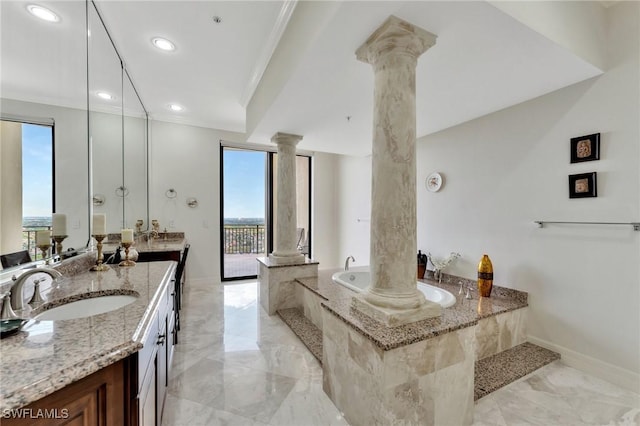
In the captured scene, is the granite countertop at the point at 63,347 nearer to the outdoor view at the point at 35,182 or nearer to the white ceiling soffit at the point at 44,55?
the outdoor view at the point at 35,182

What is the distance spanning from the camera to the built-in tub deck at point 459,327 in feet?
4.63

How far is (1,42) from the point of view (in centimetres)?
124

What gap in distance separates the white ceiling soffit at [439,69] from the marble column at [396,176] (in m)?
0.14

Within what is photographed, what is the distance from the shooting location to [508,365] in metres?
2.13

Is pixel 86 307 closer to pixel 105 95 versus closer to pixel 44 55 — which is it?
pixel 44 55

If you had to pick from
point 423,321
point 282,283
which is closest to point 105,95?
point 282,283

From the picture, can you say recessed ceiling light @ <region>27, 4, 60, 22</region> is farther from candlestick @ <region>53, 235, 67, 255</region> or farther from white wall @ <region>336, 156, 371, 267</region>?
white wall @ <region>336, 156, 371, 267</region>

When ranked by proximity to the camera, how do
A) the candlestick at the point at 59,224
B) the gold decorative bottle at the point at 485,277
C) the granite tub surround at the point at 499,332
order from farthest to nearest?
the gold decorative bottle at the point at 485,277 → the granite tub surround at the point at 499,332 → the candlestick at the point at 59,224

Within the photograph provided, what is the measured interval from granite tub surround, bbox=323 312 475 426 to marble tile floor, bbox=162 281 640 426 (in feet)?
0.78

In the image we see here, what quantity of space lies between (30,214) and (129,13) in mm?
1649

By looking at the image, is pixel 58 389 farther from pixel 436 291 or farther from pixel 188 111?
pixel 188 111

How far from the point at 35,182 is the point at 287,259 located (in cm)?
233

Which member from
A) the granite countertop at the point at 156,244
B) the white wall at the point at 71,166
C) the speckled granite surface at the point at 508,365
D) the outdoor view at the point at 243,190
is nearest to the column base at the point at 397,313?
the speckled granite surface at the point at 508,365

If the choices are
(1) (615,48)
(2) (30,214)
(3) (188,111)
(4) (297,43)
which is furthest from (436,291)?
(3) (188,111)
